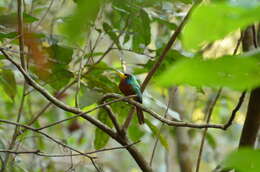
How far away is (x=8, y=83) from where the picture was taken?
1648 millimetres

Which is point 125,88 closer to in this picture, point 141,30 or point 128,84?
point 128,84

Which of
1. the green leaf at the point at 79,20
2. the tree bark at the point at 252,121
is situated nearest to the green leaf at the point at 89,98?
the tree bark at the point at 252,121

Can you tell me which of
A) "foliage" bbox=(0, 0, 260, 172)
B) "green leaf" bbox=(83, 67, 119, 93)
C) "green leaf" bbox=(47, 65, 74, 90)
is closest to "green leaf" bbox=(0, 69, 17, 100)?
"foliage" bbox=(0, 0, 260, 172)

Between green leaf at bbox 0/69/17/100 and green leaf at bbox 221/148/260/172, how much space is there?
141cm

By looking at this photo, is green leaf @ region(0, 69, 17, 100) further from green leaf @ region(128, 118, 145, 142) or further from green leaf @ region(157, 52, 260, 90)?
green leaf @ region(157, 52, 260, 90)

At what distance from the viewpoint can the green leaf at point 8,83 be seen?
1.64 metres

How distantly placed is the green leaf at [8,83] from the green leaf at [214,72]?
1.41 m

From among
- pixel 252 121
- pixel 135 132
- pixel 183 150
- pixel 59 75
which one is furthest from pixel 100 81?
pixel 183 150

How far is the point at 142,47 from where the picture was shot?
1703 millimetres

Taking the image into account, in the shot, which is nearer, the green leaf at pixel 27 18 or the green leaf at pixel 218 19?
the green leaf at pixel 218 19

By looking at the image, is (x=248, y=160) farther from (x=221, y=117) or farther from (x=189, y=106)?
(x=189, y=106)

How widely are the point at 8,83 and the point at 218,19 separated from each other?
147 cm

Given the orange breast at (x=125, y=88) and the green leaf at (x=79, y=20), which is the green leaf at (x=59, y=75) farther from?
the green leaf at (x=79, y=20)

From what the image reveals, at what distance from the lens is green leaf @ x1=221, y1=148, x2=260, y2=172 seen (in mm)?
303
